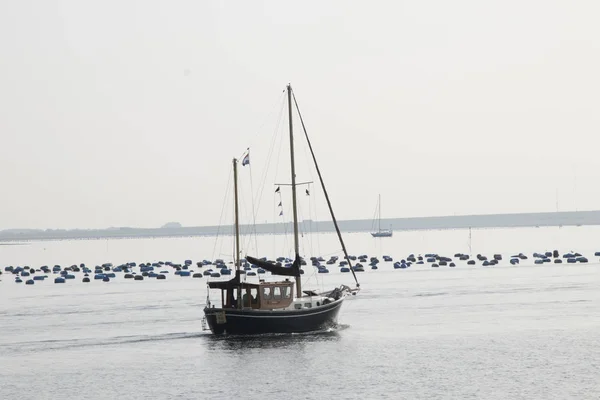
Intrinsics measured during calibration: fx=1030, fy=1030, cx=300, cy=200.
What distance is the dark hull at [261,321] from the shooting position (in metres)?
76.4

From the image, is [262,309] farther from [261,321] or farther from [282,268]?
[282,268]

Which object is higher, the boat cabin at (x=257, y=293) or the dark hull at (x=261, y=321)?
the boat cabin at (x=257, y=293)

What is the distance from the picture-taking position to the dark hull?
7644 cm

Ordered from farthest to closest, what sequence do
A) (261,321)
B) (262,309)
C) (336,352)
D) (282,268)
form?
(282,268), (262,309), (261,321), (336,352)

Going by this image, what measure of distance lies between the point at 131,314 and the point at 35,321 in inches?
395

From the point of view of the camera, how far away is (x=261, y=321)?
76.5 m

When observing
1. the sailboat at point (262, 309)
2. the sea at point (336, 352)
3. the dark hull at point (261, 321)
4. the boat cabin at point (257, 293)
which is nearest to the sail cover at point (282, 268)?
the sailboat at point (262, 309)

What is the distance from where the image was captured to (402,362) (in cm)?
6625

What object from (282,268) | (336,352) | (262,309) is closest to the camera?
(336,352)

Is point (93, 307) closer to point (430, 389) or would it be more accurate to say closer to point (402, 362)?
point (402, 362)

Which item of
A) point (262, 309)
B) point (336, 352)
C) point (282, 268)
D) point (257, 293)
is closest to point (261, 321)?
point (262, 309)

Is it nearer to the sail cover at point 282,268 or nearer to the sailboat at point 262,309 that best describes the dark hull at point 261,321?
the sailboat at point 262,309

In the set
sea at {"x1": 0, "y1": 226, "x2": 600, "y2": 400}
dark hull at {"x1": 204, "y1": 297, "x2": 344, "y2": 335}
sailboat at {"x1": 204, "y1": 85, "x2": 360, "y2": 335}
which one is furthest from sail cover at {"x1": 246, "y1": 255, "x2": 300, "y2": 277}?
sea at {"x1": 0, "y1": 226, "x2": 600, "y2": 400}

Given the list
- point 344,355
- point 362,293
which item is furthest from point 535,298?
point 344,355
